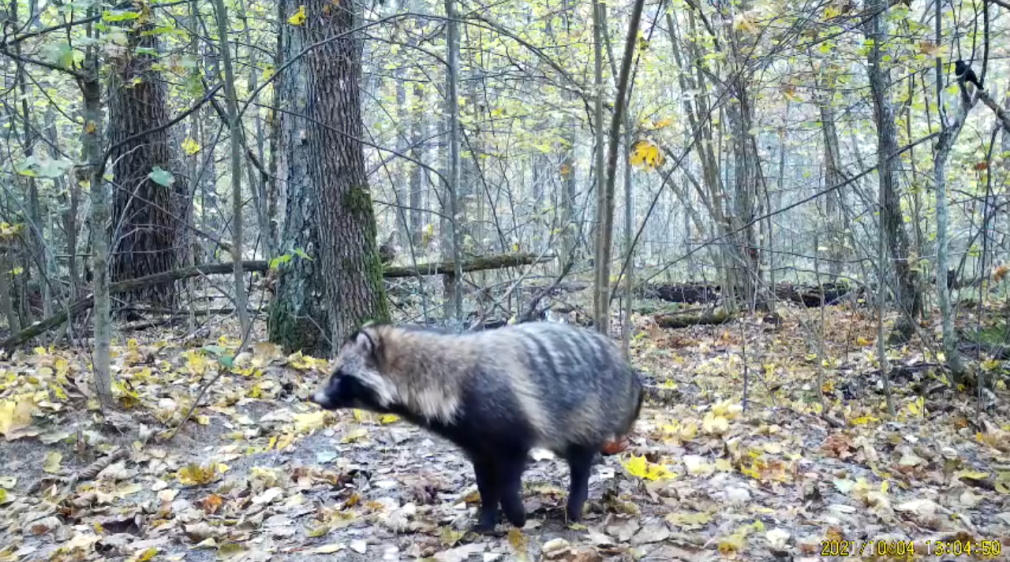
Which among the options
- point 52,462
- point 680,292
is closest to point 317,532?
point 52,462

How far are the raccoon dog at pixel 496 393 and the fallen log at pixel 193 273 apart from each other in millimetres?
4137

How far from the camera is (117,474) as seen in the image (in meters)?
5.17

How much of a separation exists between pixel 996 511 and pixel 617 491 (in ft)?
8.23

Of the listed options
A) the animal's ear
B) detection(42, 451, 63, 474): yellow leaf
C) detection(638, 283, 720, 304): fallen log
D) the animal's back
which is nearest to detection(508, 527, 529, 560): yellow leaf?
the animal's back

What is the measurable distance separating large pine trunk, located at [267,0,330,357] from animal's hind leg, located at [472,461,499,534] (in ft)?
14.8

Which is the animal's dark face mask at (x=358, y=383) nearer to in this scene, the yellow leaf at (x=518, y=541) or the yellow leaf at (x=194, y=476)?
the yellow leaf at (x=518, y=541)

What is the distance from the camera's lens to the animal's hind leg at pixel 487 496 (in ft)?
13.8

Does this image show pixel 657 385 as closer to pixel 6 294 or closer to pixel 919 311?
pixel 919 311

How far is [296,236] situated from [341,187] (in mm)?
842

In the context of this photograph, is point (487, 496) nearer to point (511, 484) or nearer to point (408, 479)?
point (511, 484)

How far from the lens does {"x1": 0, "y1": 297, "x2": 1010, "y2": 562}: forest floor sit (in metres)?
4.14

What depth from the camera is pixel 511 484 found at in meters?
4.05

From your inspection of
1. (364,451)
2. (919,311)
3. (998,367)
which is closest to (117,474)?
(364,451)

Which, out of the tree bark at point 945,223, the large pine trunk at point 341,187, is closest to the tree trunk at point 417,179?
the large pine trunk at point 341,187
